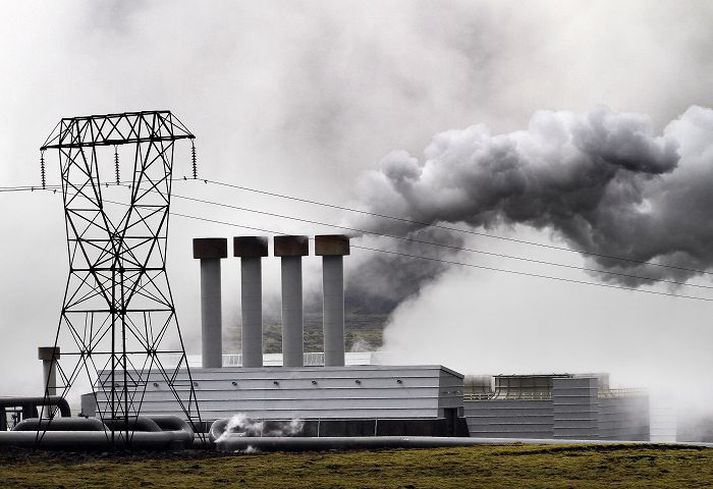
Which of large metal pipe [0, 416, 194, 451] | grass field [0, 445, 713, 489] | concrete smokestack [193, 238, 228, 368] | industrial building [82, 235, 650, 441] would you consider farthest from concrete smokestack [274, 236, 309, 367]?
grass field [0, 445, 713, 489]

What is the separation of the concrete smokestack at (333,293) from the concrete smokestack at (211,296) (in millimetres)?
5940

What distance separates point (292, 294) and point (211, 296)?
4605 millimetres

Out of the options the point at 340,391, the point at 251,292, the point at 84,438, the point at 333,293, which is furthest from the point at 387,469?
the point at 251,292

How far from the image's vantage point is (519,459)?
46531 mm

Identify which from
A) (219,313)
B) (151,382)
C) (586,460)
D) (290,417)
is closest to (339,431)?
(290,417)

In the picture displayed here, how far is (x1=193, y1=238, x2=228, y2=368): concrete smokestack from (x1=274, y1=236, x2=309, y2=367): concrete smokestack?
353cm

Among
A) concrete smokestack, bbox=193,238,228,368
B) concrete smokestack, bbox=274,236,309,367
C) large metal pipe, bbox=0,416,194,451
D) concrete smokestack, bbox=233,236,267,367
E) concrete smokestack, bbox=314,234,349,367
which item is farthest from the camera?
concrete smokestack, bbox=233,236,267,367

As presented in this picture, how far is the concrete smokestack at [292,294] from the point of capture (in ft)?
239

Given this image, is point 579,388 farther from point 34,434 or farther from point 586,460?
point 34,434

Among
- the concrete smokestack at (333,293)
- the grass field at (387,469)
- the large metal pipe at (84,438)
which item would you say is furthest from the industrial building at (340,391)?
the grass field at (387,469)

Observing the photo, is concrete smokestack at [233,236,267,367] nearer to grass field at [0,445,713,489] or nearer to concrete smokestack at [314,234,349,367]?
concrete smokestack at [314,234,349,367]

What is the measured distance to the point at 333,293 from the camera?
73.2 m

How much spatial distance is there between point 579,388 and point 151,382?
2097 centimetres

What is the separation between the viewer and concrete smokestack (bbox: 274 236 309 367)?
72812 mm
